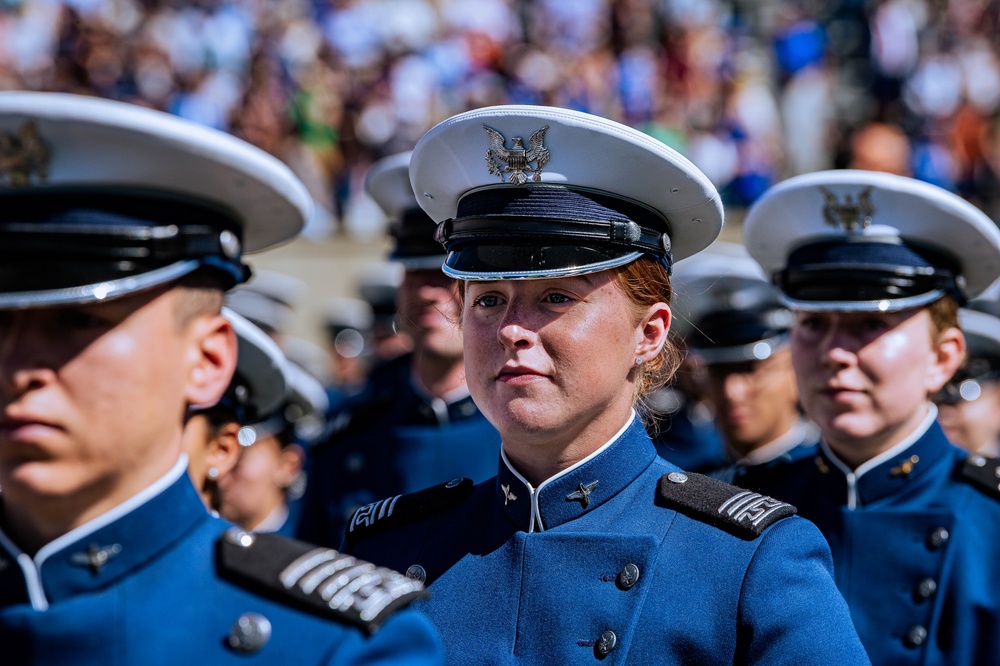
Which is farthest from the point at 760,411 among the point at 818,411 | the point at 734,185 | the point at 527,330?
the point at 734,185

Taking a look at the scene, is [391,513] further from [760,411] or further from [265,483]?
[760,411]

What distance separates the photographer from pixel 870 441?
151 inches

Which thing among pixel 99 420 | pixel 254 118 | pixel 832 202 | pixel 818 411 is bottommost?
pixel 254 118

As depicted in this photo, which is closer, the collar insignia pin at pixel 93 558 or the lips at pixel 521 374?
the collar insignia pin at pixel 93 558

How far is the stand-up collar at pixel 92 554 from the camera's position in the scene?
218cm

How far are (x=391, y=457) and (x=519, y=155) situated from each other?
113 inches

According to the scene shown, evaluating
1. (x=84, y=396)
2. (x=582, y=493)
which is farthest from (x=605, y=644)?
(x=84, y=396)

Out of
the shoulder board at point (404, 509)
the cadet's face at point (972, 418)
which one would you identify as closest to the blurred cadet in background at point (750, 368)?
the cadet's face at point (972, 418)

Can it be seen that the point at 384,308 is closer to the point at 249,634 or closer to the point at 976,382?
the point at 976,382

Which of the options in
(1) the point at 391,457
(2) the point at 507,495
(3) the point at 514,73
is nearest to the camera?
(2) the point at 507,495

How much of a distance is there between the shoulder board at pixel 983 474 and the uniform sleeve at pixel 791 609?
1.31 m

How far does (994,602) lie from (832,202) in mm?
1237

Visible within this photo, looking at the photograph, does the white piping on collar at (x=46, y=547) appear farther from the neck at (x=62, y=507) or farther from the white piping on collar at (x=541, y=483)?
the white piping on collar at (x=541, y=483)

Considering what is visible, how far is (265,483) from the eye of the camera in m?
5.18
